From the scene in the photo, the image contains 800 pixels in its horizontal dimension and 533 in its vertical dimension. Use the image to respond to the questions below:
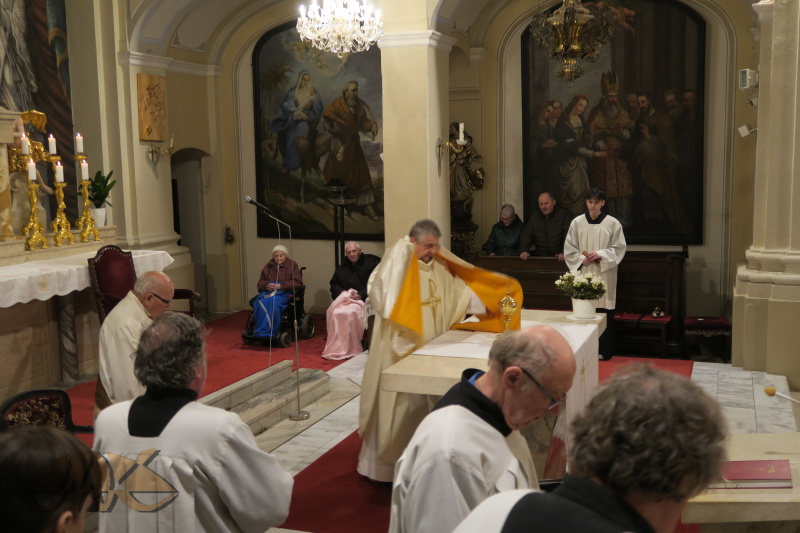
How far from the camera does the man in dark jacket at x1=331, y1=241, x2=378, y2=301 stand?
10.6 meters

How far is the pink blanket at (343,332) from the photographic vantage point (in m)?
9.90

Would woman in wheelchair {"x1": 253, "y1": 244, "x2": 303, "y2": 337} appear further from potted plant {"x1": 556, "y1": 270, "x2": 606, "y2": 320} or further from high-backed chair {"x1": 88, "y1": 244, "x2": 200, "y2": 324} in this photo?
potted plant {"x1": 556, "y1": 270, "x2": 606, "y2": 320}

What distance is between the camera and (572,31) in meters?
8.21

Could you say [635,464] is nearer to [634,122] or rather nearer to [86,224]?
[86,224]

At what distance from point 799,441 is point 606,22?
607 centimetres

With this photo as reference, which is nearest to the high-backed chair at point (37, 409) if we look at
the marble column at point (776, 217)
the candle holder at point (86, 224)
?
the candle holder at point (86, 224)

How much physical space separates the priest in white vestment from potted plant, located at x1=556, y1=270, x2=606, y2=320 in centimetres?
215

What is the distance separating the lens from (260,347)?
1027cm

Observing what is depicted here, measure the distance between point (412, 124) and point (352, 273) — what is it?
2135 millimetres

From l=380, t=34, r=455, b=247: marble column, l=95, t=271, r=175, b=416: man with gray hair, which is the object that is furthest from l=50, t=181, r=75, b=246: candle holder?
l=95, t=271, r=175, b=416: man with gray hair

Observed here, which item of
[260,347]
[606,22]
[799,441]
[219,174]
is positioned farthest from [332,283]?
[799,441]

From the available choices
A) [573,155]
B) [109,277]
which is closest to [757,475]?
[109,277]

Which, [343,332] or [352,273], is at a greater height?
[352,273]

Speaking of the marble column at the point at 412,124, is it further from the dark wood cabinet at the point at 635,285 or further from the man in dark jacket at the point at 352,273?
the dark wood cabinet at the point at 635,285
